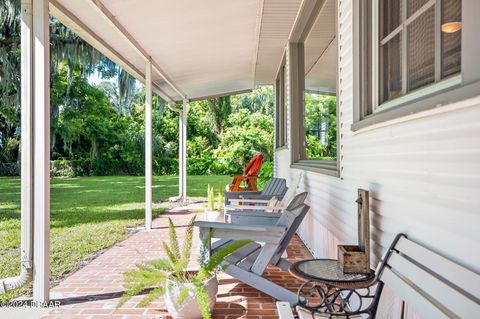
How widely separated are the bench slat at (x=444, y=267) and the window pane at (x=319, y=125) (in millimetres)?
4999

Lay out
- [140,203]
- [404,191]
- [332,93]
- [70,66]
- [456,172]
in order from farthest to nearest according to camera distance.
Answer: [70,66] < [140,203] < [332,93] < [404,191] < [456,172]

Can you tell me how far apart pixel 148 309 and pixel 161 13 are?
3.08 metres

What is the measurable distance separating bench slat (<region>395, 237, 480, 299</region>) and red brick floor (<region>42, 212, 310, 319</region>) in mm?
1355

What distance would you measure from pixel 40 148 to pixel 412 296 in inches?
110

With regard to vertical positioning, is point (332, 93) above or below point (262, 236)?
above

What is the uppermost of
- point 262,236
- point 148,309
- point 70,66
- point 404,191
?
Answer: point 70,66

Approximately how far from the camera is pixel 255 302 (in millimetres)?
3037

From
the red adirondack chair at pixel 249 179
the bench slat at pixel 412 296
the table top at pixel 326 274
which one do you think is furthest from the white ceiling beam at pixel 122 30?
the bench slat at pixel 412 296

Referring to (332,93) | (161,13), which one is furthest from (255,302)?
(332,93)

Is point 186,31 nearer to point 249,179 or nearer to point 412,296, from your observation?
point 249,179

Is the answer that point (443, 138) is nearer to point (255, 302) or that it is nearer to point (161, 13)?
point (255, 302)

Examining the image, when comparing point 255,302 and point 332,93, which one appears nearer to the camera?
point 255,302

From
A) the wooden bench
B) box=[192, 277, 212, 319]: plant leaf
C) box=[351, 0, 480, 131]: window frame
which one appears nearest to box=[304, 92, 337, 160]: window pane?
box=[351, 0, 480, 131]: window frame

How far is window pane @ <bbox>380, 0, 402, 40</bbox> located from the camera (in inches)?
88.4
